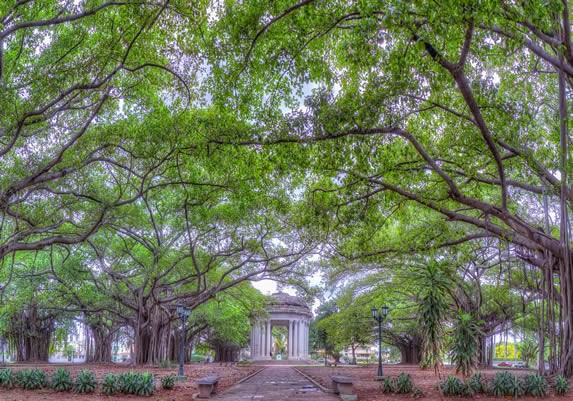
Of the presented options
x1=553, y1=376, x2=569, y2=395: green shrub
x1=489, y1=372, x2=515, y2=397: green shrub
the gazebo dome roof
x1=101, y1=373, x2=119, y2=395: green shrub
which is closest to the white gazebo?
the gazebo dome roof

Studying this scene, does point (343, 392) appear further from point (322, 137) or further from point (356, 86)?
point (356, 86)

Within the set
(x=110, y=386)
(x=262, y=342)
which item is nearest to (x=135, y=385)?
(x=110, y=386)

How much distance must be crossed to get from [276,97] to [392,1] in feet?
16.7

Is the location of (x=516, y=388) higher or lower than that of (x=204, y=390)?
higher

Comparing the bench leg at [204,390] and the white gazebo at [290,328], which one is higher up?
the bench leg at [204,390]

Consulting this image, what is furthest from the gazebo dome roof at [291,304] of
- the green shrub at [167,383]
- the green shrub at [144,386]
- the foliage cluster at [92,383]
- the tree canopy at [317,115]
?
the green shrub at [144,386]

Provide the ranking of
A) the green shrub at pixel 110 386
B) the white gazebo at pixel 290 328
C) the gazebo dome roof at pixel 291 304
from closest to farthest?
the green shrub at pixel 110 386
the white gazebo at pixel 290 328
the gazebo dome roof at pixel 291 304

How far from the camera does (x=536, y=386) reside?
10.8m

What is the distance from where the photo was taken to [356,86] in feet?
38.6

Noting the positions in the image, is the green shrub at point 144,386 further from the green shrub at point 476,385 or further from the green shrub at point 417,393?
the green shrub at point 476,385

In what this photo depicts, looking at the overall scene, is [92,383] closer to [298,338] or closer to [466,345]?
[466,345]

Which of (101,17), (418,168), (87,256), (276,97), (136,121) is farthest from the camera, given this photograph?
(87,256)

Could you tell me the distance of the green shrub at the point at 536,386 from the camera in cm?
1073

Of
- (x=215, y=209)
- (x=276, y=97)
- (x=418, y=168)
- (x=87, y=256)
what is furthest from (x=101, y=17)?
(x=87, y=256)
